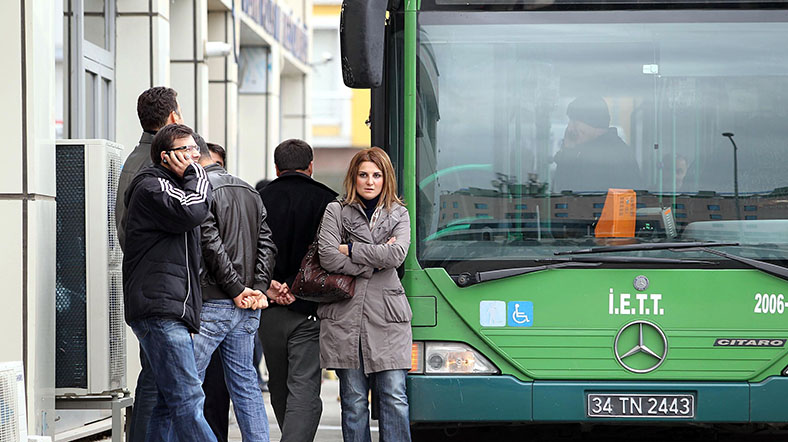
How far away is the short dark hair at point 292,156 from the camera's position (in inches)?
280

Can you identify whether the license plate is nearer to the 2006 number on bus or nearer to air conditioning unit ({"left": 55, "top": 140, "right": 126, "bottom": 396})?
the 2006 number on bus

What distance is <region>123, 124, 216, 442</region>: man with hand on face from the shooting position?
19.0ft

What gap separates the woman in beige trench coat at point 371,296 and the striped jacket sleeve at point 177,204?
0.91 metres

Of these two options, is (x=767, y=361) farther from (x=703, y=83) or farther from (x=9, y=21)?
(x=9, y=21)

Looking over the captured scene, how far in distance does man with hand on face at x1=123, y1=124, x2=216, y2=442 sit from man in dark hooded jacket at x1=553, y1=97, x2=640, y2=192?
1.78 metres

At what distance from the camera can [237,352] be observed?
21.3ft

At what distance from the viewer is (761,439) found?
8.65 meters

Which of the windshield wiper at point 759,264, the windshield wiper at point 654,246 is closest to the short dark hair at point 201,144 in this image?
the windshield wiper at point 654,246

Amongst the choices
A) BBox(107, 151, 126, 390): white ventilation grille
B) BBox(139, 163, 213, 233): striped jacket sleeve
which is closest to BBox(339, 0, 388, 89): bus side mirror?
BBox(139, 163, 213, 233): striped jacket sleeve

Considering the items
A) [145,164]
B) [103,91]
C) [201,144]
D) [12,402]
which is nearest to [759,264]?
[201,144]

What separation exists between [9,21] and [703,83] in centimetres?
344

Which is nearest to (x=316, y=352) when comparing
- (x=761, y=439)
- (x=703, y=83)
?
(x=703, y=83)

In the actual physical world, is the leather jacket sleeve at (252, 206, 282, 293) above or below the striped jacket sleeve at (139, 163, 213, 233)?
below

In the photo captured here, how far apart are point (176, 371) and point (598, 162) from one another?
88.9 inches
